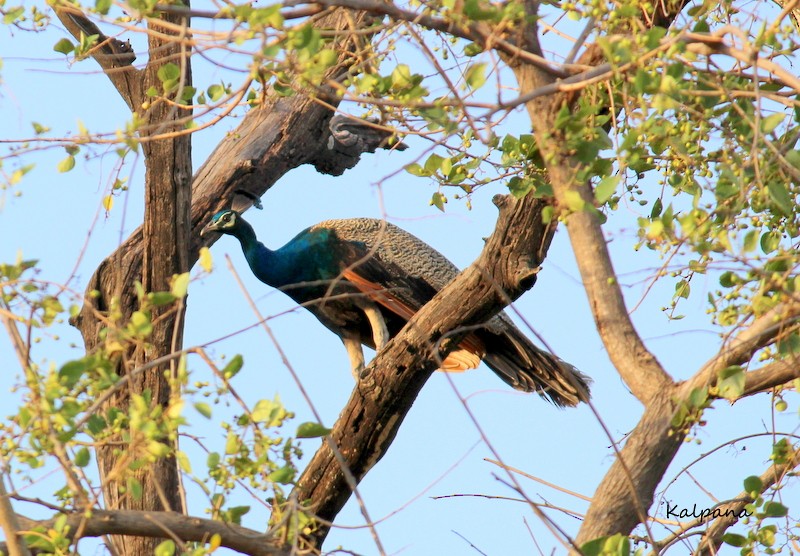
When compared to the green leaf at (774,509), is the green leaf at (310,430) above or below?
below

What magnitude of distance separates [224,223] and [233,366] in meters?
3.82

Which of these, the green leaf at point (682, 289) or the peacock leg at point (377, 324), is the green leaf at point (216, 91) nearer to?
the green leaf at point (682, 289)

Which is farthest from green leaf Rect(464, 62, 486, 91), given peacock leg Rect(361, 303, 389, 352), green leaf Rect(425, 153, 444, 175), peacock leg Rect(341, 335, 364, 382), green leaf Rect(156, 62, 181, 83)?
peacock leg Rect(341, 335, 364, 382)

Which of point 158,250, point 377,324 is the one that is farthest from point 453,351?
point 158,250

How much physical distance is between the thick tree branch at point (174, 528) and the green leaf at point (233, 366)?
52cm

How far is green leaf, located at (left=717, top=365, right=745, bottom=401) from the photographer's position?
8.77ft

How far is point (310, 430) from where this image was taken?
2.51 meters

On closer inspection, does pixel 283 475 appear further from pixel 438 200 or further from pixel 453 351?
pixel 453 351

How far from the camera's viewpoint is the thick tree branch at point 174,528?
8.98ft

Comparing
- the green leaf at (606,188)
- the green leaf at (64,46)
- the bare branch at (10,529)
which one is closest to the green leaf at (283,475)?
the bare branch at (10,529)

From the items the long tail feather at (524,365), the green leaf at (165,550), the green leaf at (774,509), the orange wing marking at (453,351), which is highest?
the orange wing marking at (453,351)

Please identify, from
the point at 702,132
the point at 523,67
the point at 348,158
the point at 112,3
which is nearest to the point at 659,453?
the point at 702,132

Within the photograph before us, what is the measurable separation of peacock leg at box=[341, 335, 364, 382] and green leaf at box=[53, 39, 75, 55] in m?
3.68

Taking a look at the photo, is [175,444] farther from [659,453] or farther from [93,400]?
[659,453]
